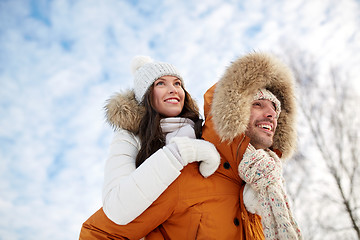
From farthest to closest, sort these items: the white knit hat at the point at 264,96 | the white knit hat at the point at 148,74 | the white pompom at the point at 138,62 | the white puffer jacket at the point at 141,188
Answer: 1. the white pompom at the point at 138,62
2. the white knit hat at the point at 148,74
3. the white knit hat at the point at 264,96
4. the white puffer jacket at the point at 141,188

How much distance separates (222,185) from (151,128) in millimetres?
798

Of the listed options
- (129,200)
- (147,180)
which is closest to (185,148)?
(147,180)

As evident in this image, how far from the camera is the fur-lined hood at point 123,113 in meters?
2.45

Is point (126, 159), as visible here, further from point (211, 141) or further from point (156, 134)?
point (211, 141)

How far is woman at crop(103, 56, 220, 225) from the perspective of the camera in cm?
176

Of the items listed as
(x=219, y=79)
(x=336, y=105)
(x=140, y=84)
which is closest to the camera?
(x=219, y=79)

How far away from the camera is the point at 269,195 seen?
1.97 m

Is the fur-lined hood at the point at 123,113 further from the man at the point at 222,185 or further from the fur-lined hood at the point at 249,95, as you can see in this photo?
the fur-lined hood at the point at 249,95

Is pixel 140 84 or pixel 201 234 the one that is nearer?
pixel 201 234

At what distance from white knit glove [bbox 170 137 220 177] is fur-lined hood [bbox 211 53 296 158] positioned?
163 millimetres

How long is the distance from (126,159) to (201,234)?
2.60 feet

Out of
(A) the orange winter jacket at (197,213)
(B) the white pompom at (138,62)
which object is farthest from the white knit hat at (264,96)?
(B) the white pompom at (138,62)

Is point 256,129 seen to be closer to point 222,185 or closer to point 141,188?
point 222,185

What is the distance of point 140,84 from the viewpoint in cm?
286
